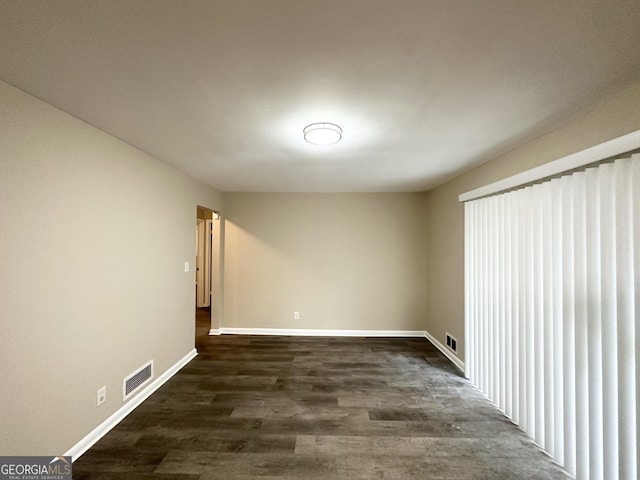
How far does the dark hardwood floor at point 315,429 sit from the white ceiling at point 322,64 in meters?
2.47

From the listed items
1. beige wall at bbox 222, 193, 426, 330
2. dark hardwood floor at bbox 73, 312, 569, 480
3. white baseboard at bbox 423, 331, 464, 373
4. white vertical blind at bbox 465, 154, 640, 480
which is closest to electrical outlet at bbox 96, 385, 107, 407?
dark hardwood floor at bbox 73, 312, 569, 480

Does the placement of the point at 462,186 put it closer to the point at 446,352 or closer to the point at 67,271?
the point at 446,352

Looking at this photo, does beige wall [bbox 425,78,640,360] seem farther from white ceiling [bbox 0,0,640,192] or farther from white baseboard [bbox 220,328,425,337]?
white baseboard [bbox 220,328,425,337]

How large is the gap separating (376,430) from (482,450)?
2.64 feet

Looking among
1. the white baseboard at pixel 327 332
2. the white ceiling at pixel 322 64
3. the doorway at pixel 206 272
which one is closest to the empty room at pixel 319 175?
the white ceiling at pixel 322 64

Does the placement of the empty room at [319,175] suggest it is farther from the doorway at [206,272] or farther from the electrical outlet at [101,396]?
the doorway at [206,272]

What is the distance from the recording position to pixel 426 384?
A: 310cm

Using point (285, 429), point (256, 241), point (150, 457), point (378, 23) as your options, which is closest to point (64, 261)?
point (150, 457)

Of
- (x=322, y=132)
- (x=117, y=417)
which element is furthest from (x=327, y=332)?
(x=322, y=132)

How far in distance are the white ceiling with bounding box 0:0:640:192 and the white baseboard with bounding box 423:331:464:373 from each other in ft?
8.89

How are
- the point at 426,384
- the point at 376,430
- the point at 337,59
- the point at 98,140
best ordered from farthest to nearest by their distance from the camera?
the point at 426,384
the point at 376,430
the point at 98,140
the point at 337,59

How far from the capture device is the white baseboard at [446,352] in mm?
3501

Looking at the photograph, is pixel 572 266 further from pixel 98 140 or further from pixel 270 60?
pixel 98 140

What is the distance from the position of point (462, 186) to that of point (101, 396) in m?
4.27
